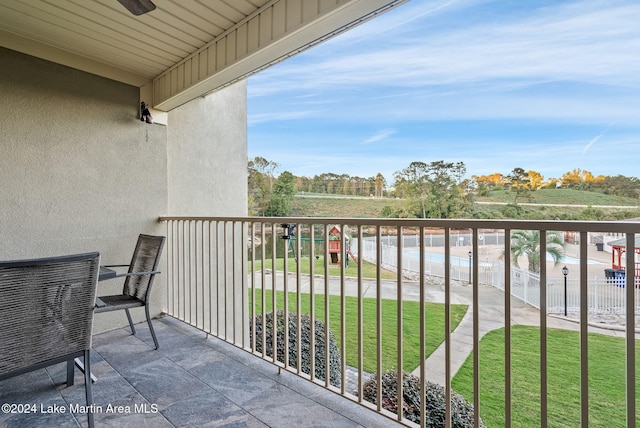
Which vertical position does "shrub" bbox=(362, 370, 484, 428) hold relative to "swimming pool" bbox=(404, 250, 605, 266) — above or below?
below

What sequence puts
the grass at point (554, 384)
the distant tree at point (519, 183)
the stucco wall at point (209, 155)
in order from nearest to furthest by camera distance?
the stucco wall at point (209, 155) → the grass at point (554, 384) → the distant tree at point (519, 183)

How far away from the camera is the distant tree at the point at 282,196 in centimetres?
1192

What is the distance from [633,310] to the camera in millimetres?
1184

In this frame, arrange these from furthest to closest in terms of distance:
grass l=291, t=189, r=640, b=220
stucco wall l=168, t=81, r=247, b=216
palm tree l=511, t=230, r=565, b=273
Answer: grass l=291, t=189, r=640, b=220
stucco wall l=168, t=81, r=247, b=216
palm tree l=511, t=230, r=565, b=273

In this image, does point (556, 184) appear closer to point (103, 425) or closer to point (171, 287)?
point (171, 287)

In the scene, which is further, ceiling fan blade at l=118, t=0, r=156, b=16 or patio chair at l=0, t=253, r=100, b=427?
ceiling fan blade at l=118, t=0, r=156, b=16

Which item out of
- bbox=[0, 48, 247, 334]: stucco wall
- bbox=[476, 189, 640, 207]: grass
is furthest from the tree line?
bbox=[0, 48, 247, 334]: stucco wall

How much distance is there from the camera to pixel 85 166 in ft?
10.2

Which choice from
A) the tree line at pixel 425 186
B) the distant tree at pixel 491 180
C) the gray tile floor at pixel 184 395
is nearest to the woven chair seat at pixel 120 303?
the gray tile floor at pixel 184 395

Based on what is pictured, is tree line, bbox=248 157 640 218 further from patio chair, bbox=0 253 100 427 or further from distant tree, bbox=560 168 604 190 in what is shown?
patio chair, bbox=0 253 100 427

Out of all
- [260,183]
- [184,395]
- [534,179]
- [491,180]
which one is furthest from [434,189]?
[184,395]

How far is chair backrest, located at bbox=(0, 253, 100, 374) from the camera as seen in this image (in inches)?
57.8

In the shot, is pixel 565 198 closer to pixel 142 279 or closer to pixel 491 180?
pixel 491 180

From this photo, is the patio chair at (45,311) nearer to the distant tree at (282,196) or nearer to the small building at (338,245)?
the small building at (338,245)
